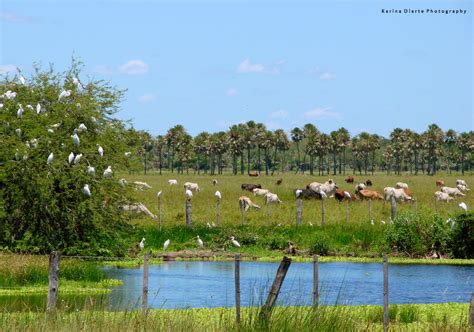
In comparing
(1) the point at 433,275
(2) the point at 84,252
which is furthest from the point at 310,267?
(2) the point at 84,252

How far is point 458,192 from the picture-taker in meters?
72.7

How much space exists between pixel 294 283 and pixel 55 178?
10.6 metres

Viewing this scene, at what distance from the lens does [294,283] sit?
101 feet

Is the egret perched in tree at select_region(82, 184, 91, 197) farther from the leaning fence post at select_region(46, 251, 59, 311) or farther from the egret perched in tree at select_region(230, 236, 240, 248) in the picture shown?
the leaning fence post at select_region(46, 251, 59, 311)

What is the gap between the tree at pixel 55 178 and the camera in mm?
36125

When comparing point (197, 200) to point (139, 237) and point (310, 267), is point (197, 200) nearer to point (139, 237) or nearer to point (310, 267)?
point (139, 237)

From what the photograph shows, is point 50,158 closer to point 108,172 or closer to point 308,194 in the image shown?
point 108,172

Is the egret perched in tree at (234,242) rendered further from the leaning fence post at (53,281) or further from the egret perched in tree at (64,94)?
the leaning fence post at (53,281)

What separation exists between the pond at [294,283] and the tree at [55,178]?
8.33ft

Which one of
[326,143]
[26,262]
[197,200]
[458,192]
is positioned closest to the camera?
[26,262]

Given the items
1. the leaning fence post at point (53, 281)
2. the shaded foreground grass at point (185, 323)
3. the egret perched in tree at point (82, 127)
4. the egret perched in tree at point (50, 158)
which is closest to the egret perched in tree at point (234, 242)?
the egret perched in tree at point (82, 127)

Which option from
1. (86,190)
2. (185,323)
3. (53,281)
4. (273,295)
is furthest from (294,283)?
(185,323)

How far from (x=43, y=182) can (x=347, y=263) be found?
11812 mm

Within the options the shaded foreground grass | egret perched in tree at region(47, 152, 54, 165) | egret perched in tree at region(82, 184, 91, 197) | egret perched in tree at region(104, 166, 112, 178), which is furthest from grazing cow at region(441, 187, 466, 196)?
the shaded foreground grass
